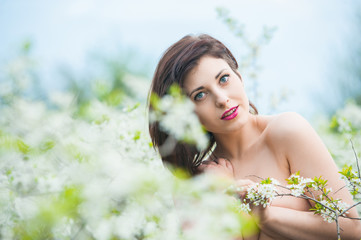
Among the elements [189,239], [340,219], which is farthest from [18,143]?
[340,219]

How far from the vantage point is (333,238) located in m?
1.67

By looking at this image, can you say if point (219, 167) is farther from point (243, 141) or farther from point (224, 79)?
point (224, 79)

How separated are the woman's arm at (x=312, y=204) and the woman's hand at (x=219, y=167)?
0.37 metres

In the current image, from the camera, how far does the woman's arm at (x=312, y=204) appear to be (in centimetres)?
162

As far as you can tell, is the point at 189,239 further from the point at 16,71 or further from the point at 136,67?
the point at 136,67

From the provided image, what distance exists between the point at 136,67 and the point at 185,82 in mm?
12161

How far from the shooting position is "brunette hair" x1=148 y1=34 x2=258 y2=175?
193 cm

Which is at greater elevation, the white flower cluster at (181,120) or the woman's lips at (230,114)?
the white flower cluster at (181,120)

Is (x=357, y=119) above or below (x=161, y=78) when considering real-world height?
below

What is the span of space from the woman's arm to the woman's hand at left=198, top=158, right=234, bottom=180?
1.21 ft

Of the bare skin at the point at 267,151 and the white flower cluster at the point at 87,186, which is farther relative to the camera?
the bare skin at the point at 267,151

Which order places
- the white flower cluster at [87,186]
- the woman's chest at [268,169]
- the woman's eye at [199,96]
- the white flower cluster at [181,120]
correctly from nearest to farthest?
the white flower cluster at [87,186]
the white flower cluster at [181,120]
the woman's chest at [268,169]
the woman's eye at [199,96]

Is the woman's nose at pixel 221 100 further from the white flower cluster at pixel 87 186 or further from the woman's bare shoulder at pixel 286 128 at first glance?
the white flower cluster at pixel 87 186

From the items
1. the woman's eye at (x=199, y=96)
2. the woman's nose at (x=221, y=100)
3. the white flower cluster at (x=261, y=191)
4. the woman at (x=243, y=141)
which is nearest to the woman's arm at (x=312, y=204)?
the woman at (x=243, y=141)
